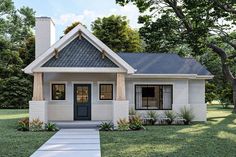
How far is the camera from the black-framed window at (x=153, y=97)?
23.1m

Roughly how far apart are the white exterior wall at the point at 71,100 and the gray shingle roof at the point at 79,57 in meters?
2.92

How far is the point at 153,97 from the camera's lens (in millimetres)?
23219

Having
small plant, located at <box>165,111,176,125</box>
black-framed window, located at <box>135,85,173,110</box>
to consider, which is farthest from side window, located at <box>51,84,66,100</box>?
small plant, located at <box>165,111,176,125</box>

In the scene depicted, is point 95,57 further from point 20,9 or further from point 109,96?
point 20,9

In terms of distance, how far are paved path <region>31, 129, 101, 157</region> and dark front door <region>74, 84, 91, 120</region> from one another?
529 cm

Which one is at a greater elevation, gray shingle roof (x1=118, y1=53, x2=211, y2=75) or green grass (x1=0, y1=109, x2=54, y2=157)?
gray shingle roof (x1=118, y1=53, x2=211, y2=75)

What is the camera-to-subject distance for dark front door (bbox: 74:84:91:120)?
22.0m

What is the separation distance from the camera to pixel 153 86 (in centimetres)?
2312

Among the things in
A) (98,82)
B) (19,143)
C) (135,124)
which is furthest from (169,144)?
(98,82)

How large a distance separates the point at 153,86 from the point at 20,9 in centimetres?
3852

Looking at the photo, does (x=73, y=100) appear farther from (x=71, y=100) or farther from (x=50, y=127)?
(x=50, y=127)

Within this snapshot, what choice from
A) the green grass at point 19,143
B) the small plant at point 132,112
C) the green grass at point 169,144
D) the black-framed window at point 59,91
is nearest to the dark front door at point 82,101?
the black-framed window at point 59,91

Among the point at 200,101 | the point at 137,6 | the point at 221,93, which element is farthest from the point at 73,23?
the point at 200,101

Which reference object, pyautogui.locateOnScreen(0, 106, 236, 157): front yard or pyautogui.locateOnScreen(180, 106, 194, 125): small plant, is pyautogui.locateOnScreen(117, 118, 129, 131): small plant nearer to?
pyautogui.locateOnScreen(0, 106, 236, 157): front yard
